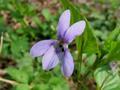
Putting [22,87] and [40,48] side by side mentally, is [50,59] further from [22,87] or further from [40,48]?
[22,87]

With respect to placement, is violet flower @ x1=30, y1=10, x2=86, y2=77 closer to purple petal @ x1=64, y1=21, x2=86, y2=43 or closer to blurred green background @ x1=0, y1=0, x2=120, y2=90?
purple petal @ x1=64, y1=21, x2=86, y2=43

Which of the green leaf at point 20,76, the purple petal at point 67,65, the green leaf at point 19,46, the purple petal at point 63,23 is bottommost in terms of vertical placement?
Answer: the purple petal at point 67,65

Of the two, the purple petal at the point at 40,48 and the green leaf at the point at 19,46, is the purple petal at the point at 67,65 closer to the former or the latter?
the purple petal at the point at 40,48

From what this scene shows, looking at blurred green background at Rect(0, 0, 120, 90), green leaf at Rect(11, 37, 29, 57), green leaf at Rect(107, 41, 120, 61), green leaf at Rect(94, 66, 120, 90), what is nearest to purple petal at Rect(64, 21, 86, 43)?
green leaf at Rect(107, 41, 120, 61)

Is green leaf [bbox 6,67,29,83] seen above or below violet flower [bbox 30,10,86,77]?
above

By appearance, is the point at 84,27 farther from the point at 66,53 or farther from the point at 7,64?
the point at 7,64

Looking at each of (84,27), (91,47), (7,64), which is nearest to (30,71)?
(7,64)

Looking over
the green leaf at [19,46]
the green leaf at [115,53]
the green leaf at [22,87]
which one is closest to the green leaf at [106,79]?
→ the green leaf at [115,53]
